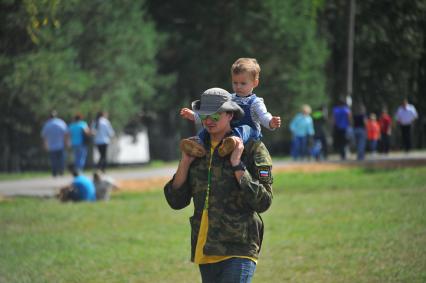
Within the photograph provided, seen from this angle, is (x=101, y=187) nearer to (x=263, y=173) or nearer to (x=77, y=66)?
(x=77, y=66)

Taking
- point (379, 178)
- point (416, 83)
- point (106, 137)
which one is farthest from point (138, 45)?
point (379, 178)

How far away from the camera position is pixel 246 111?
22.6 feet

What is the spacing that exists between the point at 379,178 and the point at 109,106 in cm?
1603

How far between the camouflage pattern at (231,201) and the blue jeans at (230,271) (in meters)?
0.06

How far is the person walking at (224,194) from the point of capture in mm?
6262

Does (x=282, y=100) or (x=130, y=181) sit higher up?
(x=282, y=100)

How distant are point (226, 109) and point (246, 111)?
67cm

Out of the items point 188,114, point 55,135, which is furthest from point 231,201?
point 55,135

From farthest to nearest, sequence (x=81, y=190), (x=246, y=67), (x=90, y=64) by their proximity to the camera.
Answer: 1. (x=90, y=64)
2. (x=81, y=190)
3. (x=246, y=67)

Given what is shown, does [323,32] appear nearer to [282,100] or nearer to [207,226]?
[282,100]

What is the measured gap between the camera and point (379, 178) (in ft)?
79.0

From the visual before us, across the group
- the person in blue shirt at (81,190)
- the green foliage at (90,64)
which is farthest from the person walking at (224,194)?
the green foliage at (90,64)

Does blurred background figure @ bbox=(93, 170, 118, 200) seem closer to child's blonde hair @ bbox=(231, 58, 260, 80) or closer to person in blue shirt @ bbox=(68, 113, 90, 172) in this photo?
person in blue shirt @ bbox=(68, 113, 90, 172)

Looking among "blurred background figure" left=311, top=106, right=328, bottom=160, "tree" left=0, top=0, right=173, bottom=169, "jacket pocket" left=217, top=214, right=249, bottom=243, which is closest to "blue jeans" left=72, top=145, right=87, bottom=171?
"tree" left=0, top=0, right=173, bottom=169
